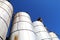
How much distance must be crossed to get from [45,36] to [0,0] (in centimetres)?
311

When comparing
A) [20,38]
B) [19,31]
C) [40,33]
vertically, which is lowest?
[20,38]

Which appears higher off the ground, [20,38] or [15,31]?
[15,31]

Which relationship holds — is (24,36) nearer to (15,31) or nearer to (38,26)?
(15,31)

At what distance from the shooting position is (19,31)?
→ 5.07 metres

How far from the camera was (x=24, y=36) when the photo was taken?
471cm

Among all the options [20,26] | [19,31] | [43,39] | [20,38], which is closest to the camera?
[20,38]

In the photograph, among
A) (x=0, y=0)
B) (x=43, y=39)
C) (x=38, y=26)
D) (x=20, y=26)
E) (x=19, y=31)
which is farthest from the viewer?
(x=38, y=26)

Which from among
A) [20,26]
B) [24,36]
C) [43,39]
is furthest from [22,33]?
[43,39]

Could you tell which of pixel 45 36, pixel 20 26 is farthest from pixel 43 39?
pixel 20 26

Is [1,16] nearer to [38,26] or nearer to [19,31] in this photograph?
[19,31]

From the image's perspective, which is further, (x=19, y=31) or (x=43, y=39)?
(x=43, y=39)

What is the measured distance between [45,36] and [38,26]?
3.57 feet

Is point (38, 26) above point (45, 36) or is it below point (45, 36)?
above

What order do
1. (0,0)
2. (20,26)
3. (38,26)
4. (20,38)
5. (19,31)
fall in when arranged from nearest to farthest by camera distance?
(20,38), (19,31), (20,26), (0,0), (38,26)
